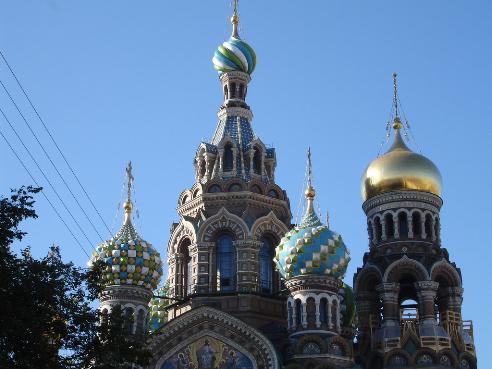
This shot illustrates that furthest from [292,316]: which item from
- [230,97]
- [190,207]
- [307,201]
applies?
[230,97]

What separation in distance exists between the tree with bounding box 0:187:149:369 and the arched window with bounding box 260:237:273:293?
1227cm

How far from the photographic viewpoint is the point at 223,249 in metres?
27.2

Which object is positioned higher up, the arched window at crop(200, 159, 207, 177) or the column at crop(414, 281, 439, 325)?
the arched window at crop(200, 159, 207, 177)

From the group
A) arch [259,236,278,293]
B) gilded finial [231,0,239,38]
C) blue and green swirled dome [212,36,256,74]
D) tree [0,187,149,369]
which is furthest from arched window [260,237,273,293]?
tree [0,187,149,369]

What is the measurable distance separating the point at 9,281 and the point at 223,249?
14.2 m

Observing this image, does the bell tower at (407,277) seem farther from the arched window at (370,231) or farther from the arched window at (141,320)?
the arched window at (141,320)

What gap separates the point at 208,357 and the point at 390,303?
16.6 ft

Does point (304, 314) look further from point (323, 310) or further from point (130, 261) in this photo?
point (130, 261)

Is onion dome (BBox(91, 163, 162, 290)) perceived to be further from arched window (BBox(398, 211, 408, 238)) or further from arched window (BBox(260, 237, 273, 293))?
arched window (BBox(398, 211, 408, 238))

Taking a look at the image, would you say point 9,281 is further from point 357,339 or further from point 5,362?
point 357,339

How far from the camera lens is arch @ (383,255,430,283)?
25.2 m

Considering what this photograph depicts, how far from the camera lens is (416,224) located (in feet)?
87.2

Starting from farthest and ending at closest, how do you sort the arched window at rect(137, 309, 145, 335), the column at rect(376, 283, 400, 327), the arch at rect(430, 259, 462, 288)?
the arch at rect(430, 259, 462, 288) → the column at rect(376, 283, 400, 327) → the arched window at rect(137, 309, 145, 335)

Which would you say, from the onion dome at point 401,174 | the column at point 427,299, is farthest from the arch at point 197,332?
the onion dome at point 401,174
